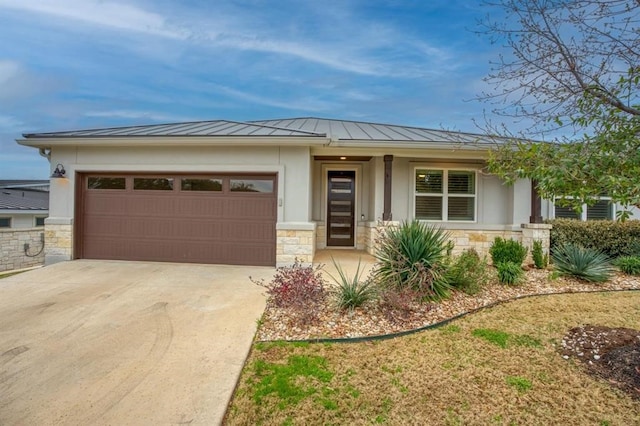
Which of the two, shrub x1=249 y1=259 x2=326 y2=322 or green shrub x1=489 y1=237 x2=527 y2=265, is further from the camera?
green shrub x1=489 y1=237 x2=527 y2=265

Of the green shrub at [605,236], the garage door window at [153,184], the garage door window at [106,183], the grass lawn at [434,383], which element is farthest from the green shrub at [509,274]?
the garage door window at [106,183]

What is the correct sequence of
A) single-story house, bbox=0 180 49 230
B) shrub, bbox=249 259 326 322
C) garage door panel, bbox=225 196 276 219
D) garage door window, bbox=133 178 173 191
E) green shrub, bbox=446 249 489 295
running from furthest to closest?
single-story house, bbox=0 180 49 230 → garage door window, bbox=133 178 173 191 → garage door panel, bbox=225 196 276 219 → green shrub, bbox=446 249 489 295 → shrub, bbox=249 259 326 322

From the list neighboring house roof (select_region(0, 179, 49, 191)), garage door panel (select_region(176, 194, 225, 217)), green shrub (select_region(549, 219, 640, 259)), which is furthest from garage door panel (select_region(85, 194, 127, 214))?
neighboring house roof (select_region(0, 179, 49, 191))

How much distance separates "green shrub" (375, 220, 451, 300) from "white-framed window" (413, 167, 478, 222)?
401 centimetres

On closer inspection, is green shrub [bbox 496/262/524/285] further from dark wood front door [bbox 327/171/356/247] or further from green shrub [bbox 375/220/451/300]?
dark wood front door [bbox 327/171/356/247]

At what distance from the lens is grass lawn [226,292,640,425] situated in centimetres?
271

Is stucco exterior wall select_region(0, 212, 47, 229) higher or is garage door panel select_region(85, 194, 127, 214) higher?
garage door panel select_region(85, 194, 127, 214)

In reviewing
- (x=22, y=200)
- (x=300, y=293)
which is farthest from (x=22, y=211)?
(x=300, y=293)

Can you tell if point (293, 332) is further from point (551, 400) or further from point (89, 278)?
point (89, 278)

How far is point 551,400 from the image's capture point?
2.93m

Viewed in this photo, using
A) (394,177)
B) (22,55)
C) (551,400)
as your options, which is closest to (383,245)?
(551,400)

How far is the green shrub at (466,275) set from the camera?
19.0 feet

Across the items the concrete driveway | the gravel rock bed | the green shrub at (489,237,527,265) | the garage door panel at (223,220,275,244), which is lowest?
the concrete driveway

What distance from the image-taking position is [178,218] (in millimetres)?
8344
